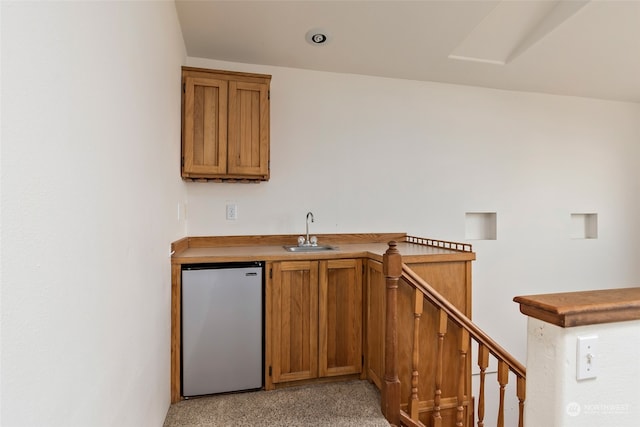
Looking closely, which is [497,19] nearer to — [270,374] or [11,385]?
[270,374]

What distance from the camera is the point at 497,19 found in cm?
271

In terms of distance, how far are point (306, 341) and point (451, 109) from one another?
279 cm

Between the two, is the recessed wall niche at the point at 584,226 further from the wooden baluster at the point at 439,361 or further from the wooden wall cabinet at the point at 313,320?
the wooden wall cabinet at the point at 313,320

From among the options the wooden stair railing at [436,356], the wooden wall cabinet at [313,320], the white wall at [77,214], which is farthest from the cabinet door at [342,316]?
the white wall at [77,214]

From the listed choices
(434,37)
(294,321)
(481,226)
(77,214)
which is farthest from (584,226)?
(77,214)

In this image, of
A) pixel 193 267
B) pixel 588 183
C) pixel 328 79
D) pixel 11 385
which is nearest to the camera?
pixel 11 385

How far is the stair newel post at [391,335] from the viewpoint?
1.84m

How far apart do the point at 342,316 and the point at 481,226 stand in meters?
2.20

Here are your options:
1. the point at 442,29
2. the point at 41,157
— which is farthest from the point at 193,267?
the point at 442,29

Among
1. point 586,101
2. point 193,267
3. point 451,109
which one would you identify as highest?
point 586,101

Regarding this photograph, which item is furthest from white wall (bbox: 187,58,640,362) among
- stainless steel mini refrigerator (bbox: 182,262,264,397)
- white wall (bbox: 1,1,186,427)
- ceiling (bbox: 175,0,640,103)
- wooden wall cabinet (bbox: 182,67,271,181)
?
white wall (bbox: 1,1,186,427)

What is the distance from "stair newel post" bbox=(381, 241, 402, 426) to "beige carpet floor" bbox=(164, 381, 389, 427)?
94mm

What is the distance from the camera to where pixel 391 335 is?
186cm

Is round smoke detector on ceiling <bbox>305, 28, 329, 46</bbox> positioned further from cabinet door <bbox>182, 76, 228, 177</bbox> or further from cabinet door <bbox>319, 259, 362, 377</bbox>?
cabinet door <bbox>319, 259, 362, 377</bbox>
